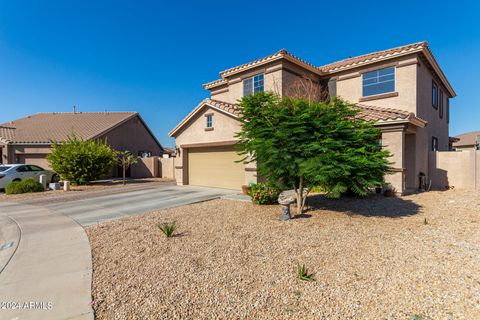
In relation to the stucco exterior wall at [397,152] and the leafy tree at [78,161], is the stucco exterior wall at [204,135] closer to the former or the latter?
the leafy tree at [78,161]

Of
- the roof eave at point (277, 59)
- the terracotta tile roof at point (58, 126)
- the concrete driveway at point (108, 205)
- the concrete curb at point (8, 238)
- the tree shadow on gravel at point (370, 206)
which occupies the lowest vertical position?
the concrete curb at point (8, 238)

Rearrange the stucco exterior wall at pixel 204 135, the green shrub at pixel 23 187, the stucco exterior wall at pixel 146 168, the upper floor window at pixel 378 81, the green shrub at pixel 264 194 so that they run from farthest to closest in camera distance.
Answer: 1. the stucco exterior wall at pixel 146 168
2. the upper floor window at pixel 378 81
3. the green shrub at pixel 23 187
4. the stucco exterior wall at pixel 204 135
5. the green shrub at pixel 264 194

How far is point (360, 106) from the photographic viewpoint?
13.5 m

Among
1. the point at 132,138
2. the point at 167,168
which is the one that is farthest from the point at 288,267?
the point at 132,138

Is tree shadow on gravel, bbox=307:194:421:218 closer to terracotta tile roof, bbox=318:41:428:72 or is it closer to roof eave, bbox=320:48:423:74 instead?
roof eave, bbox=320:48:423:74

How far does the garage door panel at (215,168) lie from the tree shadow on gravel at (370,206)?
14.7 feet

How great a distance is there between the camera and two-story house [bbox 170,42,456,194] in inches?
471

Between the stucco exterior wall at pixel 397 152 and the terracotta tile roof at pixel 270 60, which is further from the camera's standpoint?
the terracotta tile roof at pixel 270 60

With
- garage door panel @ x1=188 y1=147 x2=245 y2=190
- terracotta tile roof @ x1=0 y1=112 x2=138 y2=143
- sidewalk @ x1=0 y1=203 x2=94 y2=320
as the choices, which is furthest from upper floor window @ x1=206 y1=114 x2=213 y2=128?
terracotta tile roof @ x1=0 y1=112 x2=138 y2=143

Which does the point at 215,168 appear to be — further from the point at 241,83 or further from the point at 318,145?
the point at 318,145

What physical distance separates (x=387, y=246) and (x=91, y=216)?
8797 millimetres

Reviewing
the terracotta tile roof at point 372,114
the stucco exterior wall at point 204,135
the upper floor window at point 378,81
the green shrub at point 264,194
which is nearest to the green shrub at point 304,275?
the green shrub at point 264,194

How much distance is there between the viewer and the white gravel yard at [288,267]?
10.5 ft

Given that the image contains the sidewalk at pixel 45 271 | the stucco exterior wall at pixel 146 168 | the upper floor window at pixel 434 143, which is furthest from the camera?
the stucco exterior wall at pixel 146 168
